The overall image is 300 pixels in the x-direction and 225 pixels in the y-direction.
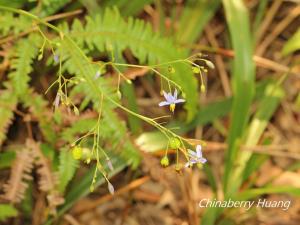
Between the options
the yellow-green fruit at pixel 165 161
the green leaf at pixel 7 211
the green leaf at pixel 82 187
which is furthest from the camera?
the green leaf at pixel 82 187

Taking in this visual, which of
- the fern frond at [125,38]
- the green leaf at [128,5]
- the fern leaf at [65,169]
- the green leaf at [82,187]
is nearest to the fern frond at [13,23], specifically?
the fern frond at [125,38]

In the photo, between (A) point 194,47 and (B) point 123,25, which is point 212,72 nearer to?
(A) point 194,47

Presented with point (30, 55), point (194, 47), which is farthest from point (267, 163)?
point (30, 55)

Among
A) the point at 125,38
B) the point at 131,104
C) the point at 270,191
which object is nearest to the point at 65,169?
the point at 131,104

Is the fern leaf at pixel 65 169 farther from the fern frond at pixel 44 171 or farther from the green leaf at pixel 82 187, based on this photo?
the green leaf at pixel 82 187

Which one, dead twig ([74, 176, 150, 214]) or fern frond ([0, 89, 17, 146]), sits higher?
fern frond ([0, 89, 17, 146])

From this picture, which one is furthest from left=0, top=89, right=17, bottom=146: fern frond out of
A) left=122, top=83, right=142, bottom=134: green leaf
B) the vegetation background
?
left=122, top=83, right=142, bottom=134: green leaf

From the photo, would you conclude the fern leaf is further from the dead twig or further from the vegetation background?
the dead twig

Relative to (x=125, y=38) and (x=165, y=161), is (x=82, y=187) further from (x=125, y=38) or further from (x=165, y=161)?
(x=165, y=161)

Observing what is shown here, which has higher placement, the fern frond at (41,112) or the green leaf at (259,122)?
the fern frond at (41,112)
